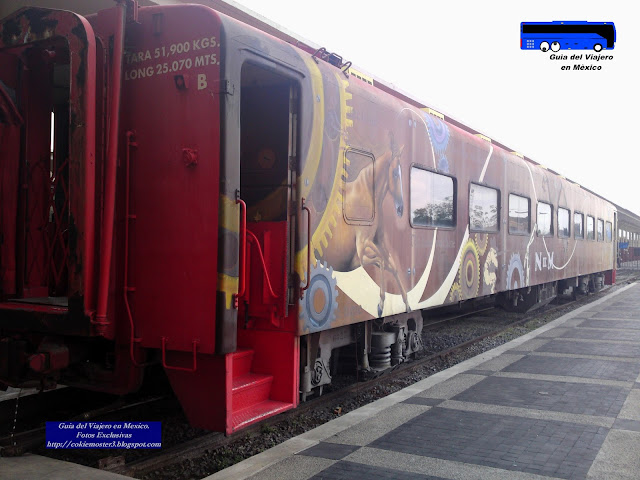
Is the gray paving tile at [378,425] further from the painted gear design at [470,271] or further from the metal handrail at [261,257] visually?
the painted gear design at [470,271]

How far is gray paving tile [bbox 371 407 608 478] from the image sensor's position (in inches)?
162

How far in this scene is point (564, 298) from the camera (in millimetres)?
19453

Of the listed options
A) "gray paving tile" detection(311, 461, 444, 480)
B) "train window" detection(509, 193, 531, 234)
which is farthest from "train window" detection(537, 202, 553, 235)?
"gray paving tile" detection(311, 461, 444, 480)

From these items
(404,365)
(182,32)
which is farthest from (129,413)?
(404,365)

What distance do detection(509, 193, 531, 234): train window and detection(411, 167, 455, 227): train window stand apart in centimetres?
298

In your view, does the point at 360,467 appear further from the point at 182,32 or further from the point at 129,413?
the point at 182,32

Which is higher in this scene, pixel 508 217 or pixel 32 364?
pixel 508 217

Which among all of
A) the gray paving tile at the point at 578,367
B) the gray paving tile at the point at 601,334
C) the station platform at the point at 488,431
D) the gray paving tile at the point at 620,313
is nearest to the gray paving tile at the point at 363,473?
the station platform at the point at 488,431

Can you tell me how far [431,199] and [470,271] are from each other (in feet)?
5.51

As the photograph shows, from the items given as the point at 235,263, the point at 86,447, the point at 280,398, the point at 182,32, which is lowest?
the point at 86,447

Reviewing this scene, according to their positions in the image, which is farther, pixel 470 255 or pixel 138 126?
pixel 470 255

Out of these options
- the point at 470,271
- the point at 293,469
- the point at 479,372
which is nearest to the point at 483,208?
the point at 470,271

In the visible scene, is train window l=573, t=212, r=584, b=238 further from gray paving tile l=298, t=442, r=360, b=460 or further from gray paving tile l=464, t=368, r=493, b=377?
gray paving tile l=298, t=442, r=360, b=460

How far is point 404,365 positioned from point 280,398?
335cm
